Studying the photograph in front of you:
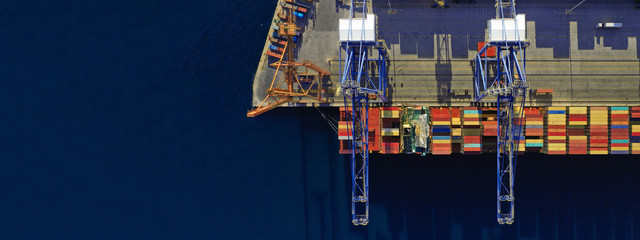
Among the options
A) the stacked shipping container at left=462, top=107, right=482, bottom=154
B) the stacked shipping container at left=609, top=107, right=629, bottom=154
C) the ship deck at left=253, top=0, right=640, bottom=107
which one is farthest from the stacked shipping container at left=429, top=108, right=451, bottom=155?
the stacked shipping container at left=609, top=107, right=629, bottom=154

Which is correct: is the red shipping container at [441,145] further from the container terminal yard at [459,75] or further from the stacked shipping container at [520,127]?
the stacked shipping container at [520,127]

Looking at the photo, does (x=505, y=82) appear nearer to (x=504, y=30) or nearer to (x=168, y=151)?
(x=504, y=30)

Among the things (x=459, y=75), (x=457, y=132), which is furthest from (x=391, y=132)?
(x=459, y=75)

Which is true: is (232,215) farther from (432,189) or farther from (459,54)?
(459,54)

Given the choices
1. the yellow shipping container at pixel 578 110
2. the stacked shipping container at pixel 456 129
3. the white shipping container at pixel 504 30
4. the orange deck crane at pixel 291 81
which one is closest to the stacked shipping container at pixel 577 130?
the yellow shipping container at pixel 578 110

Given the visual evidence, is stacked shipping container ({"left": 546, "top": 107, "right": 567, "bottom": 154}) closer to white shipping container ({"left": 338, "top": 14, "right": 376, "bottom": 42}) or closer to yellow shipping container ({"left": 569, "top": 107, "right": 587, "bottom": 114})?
yellow shipping container ({"left": 569, "top": 107, "right": 587, "bottom": 114})

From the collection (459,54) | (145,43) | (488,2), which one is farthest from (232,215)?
(488,2)
